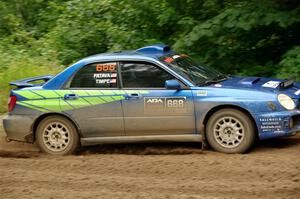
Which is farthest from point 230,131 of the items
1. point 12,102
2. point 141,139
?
point 12,102

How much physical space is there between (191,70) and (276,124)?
1585 millimetres

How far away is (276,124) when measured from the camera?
24.8ft

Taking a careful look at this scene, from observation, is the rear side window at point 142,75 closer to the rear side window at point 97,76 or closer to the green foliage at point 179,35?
→ the rear side window at point 97,76

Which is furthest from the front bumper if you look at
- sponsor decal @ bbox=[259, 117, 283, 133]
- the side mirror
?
the side mirror

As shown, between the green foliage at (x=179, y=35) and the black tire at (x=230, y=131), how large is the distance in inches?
105

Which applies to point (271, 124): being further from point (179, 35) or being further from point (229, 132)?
point (179, 35)

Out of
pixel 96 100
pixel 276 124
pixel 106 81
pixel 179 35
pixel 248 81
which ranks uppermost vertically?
pixel 179 35

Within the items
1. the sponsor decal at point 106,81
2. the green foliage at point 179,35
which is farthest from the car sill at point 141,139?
the green foliage at point 179,35

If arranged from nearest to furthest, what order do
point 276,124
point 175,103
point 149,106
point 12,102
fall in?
point 276,124 → point 175,103 → point 149,106 → point 12,102

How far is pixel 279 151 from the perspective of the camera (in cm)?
771

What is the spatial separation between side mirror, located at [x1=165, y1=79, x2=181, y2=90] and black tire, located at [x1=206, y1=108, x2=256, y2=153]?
25.6 inches

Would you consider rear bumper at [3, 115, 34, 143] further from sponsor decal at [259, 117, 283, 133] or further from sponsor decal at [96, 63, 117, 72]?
sponsor decal at [259, 117, 283, 133]

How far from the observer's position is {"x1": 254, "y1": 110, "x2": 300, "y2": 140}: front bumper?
24.7ft

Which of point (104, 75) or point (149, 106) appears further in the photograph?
point (104, 75)
